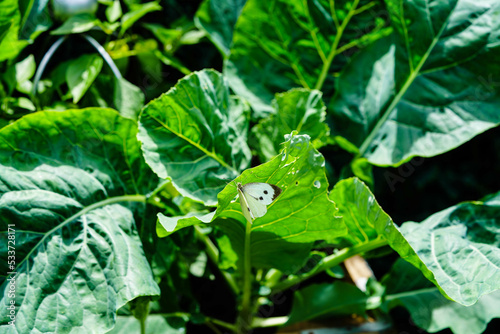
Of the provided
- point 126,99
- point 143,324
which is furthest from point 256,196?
point 126,99

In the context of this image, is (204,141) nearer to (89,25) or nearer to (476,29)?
(89,25)

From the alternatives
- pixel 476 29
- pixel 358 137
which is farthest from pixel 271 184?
pixel 476 29

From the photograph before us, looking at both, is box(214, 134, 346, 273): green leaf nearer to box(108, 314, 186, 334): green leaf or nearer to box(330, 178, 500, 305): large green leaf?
box(330, 178, 500, 305): large green leaf

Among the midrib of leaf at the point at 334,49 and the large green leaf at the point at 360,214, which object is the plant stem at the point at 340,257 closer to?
the large green leaf at the point at 360,214

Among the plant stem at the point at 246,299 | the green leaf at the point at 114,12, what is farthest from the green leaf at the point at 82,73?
the plant stem at the point at 246,299

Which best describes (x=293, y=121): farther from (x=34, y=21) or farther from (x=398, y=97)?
(x=34, y=21)

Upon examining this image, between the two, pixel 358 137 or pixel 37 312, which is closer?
pixel 37 312
